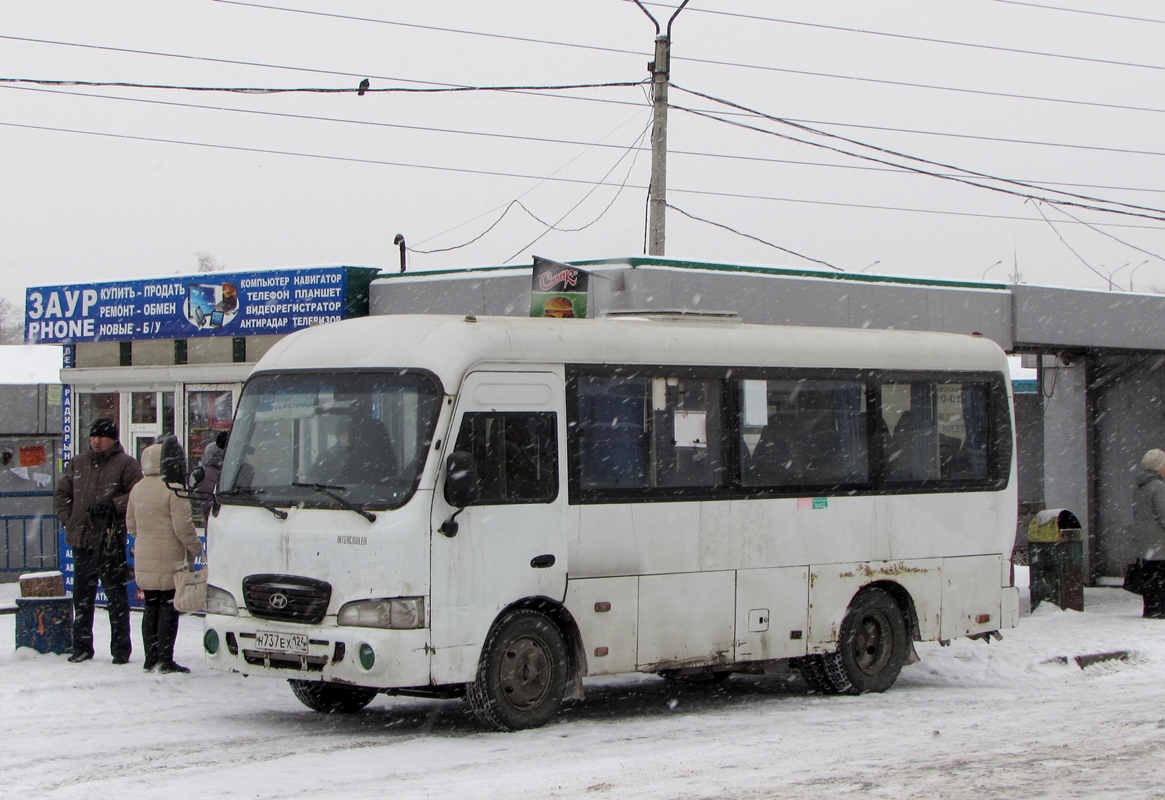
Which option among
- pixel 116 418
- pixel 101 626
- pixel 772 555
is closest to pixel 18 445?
pixel 116 418

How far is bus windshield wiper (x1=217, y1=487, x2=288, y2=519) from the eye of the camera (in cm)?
1014

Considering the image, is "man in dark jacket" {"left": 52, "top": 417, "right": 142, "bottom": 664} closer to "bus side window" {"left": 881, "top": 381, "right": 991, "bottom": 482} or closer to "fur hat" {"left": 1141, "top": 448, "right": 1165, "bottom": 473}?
"bus side window" {"left": 881, "top": 381, "right": 991, "bottom": 482}

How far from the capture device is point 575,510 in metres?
10.6

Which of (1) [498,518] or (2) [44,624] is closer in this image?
(1) [498,518]

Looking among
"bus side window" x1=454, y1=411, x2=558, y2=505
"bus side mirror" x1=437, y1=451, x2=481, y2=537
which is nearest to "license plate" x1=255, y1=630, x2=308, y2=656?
"bus side mirror" x1=437, y1=451, x2=481, y2=537

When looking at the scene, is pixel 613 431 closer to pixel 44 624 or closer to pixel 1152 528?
pixel 44 624

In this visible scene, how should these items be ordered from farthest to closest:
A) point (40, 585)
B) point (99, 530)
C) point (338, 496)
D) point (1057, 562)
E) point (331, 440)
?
point (1057, 562), point (40, 585), point (99, 530), point (331, 440), point (338, 496)

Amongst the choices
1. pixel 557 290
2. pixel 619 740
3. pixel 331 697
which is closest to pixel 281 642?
pixel 331 697

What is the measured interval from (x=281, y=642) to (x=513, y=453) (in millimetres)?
1874

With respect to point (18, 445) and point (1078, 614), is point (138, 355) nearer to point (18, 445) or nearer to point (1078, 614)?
point (18, 445)

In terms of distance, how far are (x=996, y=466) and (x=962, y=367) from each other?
883 millimetres

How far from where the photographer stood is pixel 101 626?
1609 cm

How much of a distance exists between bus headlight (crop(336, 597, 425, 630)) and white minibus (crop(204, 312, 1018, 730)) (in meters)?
0.02

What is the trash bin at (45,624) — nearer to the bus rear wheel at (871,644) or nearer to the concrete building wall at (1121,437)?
the bus rear wheel at (871,644)
